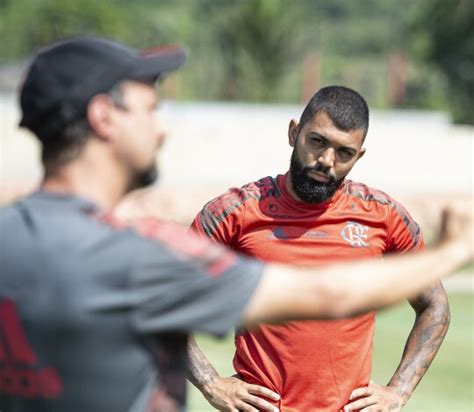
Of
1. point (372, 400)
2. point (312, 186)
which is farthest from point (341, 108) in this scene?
point (372, 400)

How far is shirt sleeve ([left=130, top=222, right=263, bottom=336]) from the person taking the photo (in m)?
2.77

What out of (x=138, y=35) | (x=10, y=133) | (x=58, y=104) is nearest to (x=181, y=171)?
(x=10, y=133)

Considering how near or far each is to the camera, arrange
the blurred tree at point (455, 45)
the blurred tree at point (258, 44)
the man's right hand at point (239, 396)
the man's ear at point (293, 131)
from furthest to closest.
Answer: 1. the blurred tree at point (455, 45)
2. the blurred tree at point (258, 44)
3. the man's ear at point (293, 131)
4. the man's right hand at point (239, 396)

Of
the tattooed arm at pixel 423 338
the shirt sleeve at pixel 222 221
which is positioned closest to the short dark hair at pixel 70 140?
the shirt sleeve at pixel 222 221

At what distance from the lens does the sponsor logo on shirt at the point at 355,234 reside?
529 centimetres

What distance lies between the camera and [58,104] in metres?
2.89

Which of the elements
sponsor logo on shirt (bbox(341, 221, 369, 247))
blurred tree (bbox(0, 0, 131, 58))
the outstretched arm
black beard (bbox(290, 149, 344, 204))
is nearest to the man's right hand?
sponsor logo on shirt (bbox(341, 221, 369, 247))

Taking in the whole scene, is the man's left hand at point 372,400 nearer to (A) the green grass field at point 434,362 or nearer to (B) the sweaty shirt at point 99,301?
(B) the sweaty shirt at point 99,301

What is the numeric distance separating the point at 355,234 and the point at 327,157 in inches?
14.7

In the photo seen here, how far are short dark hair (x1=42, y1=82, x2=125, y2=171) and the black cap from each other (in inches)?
0.5

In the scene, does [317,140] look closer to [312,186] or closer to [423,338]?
[312,186]

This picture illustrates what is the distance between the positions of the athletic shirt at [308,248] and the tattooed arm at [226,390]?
0.25 ft

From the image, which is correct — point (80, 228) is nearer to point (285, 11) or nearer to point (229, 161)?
point (229, 161)

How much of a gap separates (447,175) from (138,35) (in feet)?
77.2
